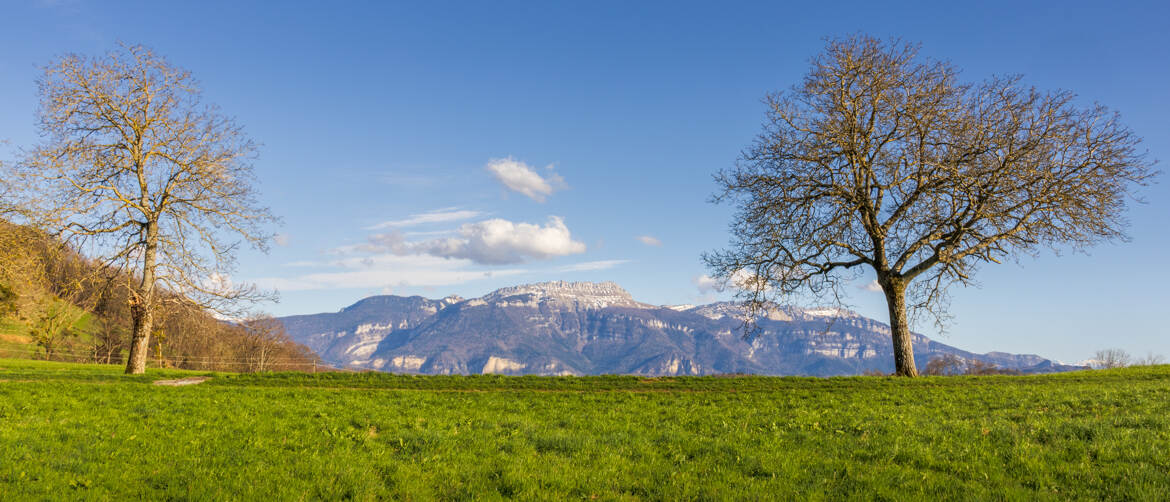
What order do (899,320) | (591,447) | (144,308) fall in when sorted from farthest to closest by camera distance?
(144,308) → (899,320) → (591,447)

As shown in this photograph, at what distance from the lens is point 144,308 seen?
33094 millimetres

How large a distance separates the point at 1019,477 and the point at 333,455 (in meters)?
11.7

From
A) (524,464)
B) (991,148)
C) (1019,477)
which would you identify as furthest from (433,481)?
(991,148)

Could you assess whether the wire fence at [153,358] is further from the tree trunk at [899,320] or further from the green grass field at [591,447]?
the tree trunk at [899,320]

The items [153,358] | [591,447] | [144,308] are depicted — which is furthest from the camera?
[153,358]

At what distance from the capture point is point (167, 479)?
1006 centimetres

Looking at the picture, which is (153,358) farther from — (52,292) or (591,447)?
(591,447)

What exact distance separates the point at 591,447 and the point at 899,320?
26.2m

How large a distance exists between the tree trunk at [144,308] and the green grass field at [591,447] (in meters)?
13.8

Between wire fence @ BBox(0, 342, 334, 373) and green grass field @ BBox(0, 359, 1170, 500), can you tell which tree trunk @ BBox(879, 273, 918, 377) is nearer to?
green grass field @ BBox(0, 359, 1170, 500)

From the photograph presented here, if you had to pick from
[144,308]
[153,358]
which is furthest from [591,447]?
[153,358]

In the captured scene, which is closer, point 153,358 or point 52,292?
point 52,292

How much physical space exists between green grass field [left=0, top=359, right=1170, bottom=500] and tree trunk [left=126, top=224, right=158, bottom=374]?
13.8m

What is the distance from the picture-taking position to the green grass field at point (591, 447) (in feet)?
30.5
